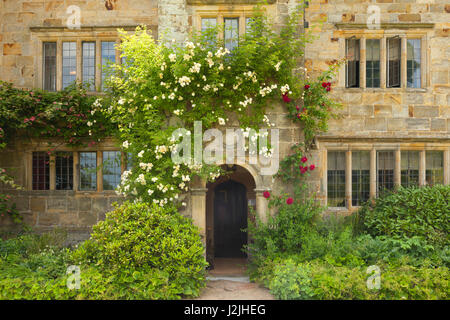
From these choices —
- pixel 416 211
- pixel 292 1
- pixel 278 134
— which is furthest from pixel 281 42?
pixel 416 211

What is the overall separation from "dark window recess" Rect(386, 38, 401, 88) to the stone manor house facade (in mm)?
28

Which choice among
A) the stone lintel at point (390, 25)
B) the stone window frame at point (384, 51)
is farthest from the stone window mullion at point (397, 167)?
the stone lintel at point (390, 25)

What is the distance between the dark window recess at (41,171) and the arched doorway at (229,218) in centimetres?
485

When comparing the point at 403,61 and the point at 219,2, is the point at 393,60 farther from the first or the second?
the point at 219,2

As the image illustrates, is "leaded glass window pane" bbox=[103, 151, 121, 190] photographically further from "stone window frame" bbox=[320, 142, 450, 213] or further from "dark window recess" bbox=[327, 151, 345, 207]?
"dark window recess" bbox=[327, 151, 345, 207]

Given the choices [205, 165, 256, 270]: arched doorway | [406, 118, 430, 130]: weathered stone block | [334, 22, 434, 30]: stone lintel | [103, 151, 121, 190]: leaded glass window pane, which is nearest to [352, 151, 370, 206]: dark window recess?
[406, 118, 430, 130]: weathered stone block

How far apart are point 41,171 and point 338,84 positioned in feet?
27.9

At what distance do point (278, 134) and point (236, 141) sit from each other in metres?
1.01

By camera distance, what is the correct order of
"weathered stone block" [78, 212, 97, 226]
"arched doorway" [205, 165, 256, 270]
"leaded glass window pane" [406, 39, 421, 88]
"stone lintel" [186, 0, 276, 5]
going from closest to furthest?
1. "stone lintel" [186, 0, 276, 5]
2. "weathered stone block" [78, 212, 97, 226]
3. "leaded glass window pane" [406, 39, 421, 88]
4. "arched doorway" [205, 165, 256, 270]

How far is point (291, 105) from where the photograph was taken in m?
8.18

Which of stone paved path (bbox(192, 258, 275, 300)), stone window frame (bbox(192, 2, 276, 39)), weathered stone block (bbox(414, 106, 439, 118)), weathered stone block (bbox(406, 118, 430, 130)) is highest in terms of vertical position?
stone window frame (bbox(192, 2, 276, 39))

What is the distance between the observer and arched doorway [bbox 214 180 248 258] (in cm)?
1108

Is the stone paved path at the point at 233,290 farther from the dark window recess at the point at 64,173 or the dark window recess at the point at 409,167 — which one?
the dark window recess at the point at 409,167
